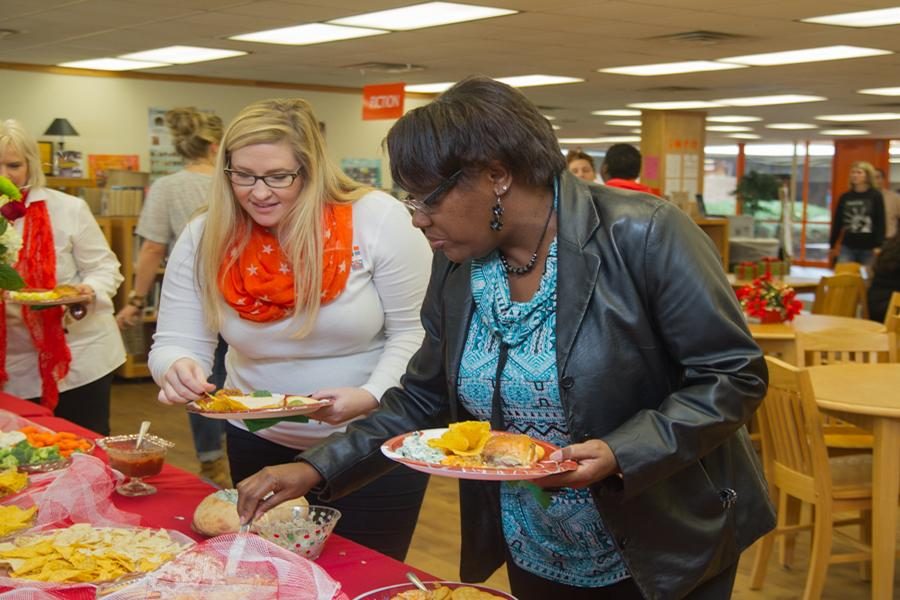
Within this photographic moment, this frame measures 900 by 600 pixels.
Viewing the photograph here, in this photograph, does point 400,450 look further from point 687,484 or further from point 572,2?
point 572,2

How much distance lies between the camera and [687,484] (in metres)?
1.72

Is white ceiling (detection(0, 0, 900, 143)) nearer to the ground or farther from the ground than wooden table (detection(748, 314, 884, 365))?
farther from the ground

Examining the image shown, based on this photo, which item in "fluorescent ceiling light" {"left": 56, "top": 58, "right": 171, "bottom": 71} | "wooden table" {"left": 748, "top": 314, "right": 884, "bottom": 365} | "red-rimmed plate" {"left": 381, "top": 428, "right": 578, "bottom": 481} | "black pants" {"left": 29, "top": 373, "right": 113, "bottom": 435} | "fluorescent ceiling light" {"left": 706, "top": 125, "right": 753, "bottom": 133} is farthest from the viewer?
"fluorescent ceiling light" {"left": 706, "top": 125, "right": 753, "bottom": 133}

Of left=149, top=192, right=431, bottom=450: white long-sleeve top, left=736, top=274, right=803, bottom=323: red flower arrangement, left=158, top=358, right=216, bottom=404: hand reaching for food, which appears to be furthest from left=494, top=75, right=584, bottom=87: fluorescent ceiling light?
left=158, top=358, right=216, bottom=404: hand reaching for food

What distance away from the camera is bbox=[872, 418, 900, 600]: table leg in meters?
3.72

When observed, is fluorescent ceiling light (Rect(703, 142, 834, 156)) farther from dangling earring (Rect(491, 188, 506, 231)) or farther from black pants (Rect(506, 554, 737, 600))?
dangling earring (Rect(491, 188, 506, 231))

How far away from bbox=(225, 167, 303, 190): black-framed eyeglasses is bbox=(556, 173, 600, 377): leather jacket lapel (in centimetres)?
→ 77

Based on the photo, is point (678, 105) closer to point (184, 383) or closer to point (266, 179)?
point (266, 179)

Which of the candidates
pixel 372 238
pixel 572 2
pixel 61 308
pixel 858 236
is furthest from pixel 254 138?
pixel 858 236

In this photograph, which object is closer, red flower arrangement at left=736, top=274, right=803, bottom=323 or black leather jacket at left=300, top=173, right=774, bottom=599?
black leather jacket at left=300, top=173, right=774, bottom=599

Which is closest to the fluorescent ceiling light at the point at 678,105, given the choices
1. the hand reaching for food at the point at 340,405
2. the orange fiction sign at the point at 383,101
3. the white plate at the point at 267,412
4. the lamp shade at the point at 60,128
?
the orange fiction sign at the point at 383,101

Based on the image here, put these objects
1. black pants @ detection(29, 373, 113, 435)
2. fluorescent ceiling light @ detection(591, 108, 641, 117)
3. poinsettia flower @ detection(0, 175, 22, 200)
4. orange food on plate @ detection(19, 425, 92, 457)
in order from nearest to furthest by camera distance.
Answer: poinsettia flower @ detection(0, 175, 22, 200) < orange food on plate @ detection(19, 425, 92, 457) < black pants @ detection(29, 373, 113, 435) < fluorescent ceiling light @ detection(591, 108, 641, 117)

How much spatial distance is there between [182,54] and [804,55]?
4.95m

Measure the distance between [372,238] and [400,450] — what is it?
838mm
